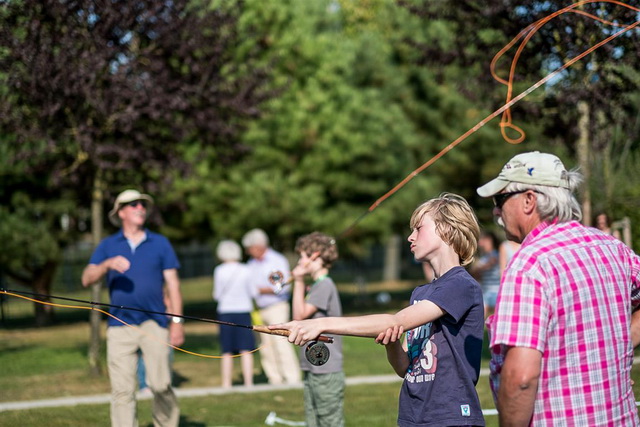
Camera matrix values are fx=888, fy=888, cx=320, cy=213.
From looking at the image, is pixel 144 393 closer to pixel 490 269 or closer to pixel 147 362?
pixel 147 362

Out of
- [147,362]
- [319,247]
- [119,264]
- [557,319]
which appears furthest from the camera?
[147,362]

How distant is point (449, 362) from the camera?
12.5ft

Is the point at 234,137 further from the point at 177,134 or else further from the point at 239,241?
the point at 239,241

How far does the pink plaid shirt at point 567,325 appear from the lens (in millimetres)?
2965

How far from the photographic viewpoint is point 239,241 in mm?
23422

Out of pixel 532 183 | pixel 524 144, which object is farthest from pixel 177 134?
pixel 524 144

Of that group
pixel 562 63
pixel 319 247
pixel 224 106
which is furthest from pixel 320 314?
pixel 224 106

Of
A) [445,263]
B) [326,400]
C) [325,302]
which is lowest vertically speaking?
[326,400]

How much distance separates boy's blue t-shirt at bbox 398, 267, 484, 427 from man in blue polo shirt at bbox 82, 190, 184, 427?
3.60 meters

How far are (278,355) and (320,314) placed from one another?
187 inches

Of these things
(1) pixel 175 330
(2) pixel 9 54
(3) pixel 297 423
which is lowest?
(3) pixel 297 423

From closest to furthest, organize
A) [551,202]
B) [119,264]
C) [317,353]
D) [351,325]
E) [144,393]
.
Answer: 1. [551,202]
2. [351,325]
3. [317,353]
4. [119,264]
5. [144,393]

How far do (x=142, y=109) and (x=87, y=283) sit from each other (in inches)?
202

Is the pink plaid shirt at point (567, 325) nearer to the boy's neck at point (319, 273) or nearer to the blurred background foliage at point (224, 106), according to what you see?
the boy's neck at point (319, 273)
